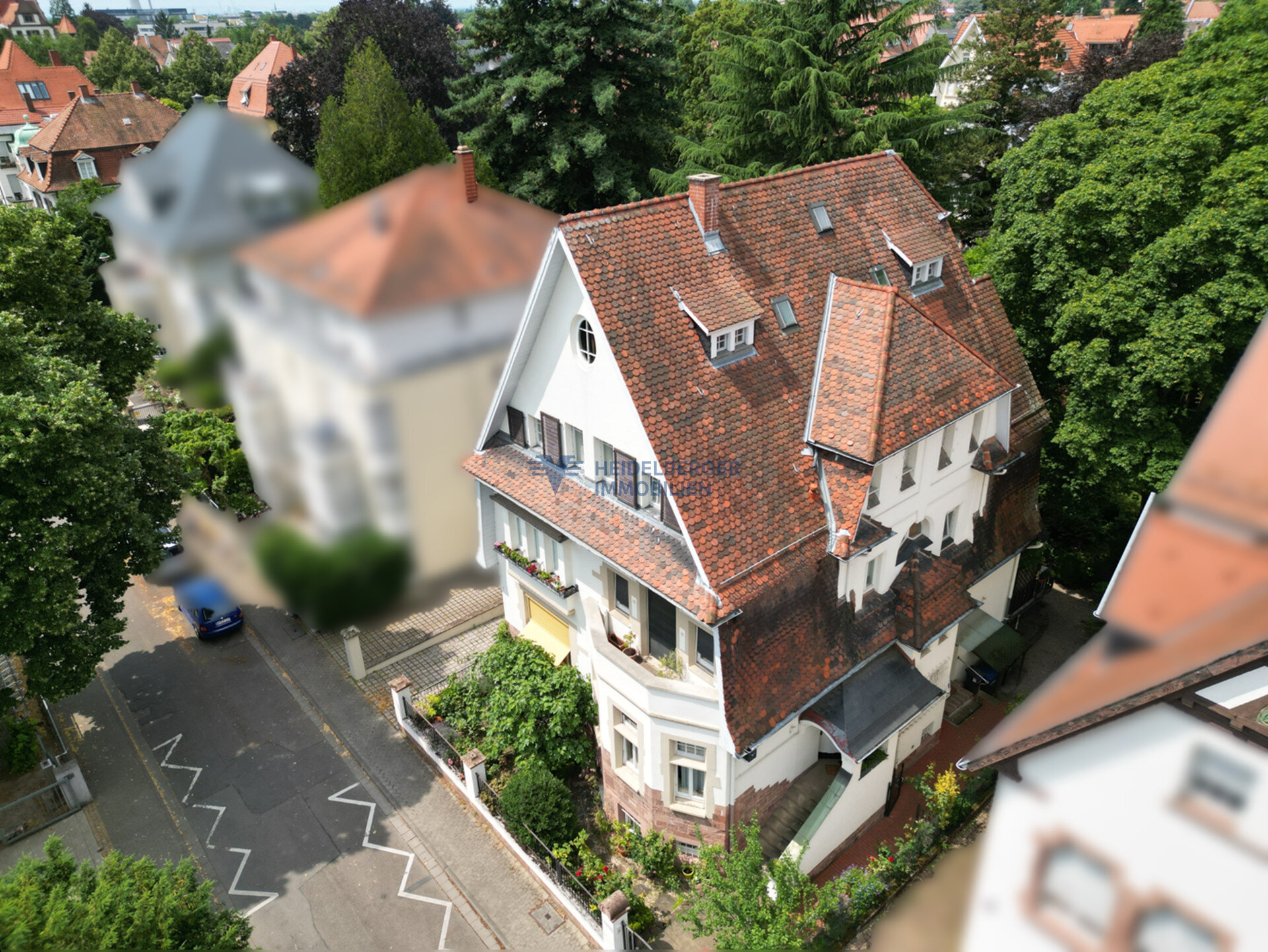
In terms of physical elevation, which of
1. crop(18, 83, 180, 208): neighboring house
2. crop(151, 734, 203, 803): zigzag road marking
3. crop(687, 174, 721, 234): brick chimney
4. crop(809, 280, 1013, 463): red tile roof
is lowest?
crop(151, 734, 203, 803): zigzag road marking

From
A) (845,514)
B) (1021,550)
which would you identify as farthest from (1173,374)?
(845,514)

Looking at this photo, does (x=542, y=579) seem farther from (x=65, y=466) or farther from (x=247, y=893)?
(x=65, y=466)

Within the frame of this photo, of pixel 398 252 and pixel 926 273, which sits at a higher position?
pixel 398 252

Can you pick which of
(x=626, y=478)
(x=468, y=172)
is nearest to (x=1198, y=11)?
(x=626, y=478)

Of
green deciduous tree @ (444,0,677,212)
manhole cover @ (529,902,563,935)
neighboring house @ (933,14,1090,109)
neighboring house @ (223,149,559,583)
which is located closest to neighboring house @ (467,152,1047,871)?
green deciduous tree @ (444,0,677,212)

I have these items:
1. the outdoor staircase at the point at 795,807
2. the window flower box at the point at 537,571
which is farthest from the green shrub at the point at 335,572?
the outdoor staircase at the point at 795,807

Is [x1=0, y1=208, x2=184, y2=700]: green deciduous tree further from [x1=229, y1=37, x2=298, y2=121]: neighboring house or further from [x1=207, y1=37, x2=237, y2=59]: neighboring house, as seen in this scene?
[x1=229, y1=37, x2=298, y2=121]: neighboring house
